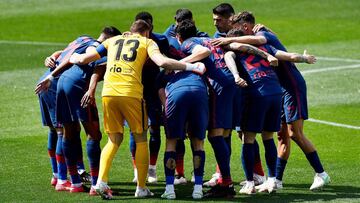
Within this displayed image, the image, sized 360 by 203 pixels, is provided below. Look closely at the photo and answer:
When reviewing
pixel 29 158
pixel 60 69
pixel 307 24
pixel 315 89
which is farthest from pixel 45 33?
pixel 60 69

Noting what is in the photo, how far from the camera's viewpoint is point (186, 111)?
44.8 feet

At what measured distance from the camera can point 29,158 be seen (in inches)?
667

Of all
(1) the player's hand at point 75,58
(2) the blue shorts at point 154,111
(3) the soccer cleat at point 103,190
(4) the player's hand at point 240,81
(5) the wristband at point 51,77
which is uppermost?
(1) the player's hand at point 75,58

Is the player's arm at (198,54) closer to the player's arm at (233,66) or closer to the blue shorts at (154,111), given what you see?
the player's arm at (233,66)

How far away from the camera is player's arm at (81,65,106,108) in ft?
46.1

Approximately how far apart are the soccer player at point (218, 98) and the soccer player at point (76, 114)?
4.20 feet

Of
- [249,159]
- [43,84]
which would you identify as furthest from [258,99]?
[43,84]

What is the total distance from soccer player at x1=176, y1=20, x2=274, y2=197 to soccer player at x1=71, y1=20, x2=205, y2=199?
0.38 meters

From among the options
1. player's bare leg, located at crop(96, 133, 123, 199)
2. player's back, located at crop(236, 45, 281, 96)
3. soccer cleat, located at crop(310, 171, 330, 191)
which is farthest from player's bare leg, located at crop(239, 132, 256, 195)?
player's bare leg, located at crop(96, 133, 123, 199)

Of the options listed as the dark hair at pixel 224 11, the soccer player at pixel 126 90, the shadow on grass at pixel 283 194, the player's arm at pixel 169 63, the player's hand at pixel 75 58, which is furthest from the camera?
the dark hair at pixel 224 11

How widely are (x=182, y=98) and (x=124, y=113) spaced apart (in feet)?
2.65

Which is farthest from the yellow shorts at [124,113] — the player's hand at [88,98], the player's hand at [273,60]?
the player's hand at [273,60]

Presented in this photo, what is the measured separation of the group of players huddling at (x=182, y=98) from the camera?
1374cm

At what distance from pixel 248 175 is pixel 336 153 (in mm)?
3281
